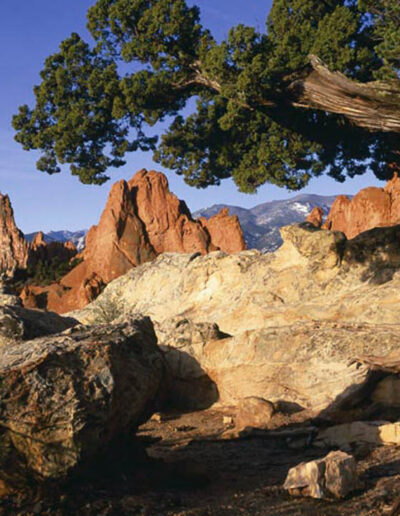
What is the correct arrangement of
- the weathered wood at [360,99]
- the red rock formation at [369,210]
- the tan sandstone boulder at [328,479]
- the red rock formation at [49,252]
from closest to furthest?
the tan sandstone boulder at [328,479] → the weathered wood at [360,99] → the red rock formation at [369,210] → the red rock formation at [49,252]

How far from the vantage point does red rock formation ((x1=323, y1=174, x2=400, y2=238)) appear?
81.5m

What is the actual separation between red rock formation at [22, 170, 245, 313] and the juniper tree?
5312cm

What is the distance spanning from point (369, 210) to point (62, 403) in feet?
270

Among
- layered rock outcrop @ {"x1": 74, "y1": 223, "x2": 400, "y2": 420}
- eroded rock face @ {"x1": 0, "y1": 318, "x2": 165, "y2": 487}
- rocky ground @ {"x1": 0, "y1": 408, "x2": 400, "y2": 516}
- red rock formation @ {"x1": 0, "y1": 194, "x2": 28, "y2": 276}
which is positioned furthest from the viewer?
red rock formation @ {"x1": 0, "y1": 194, "x2": 28, "y2": 276}

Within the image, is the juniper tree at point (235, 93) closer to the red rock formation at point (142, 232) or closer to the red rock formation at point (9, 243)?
the red rock formation at point (142, 232)

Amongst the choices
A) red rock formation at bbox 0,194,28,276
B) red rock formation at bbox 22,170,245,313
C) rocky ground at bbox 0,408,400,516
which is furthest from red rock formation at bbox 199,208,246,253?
rocky ground at bbox 0,408,400,516

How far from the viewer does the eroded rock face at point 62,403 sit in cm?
647

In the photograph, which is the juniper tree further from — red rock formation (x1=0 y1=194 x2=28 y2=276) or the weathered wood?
red rock formation (x1=0 y1=194 x2=28 y2=276)

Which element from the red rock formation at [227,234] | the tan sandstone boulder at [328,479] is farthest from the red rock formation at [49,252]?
the tan sandstone boulder at [328,479]

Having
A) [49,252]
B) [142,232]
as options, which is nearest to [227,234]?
[142,232]

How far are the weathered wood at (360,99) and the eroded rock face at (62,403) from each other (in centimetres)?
757

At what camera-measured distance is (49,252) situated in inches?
3575

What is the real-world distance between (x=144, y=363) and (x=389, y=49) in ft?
29.0

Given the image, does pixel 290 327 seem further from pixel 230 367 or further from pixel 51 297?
pixel 51 297
